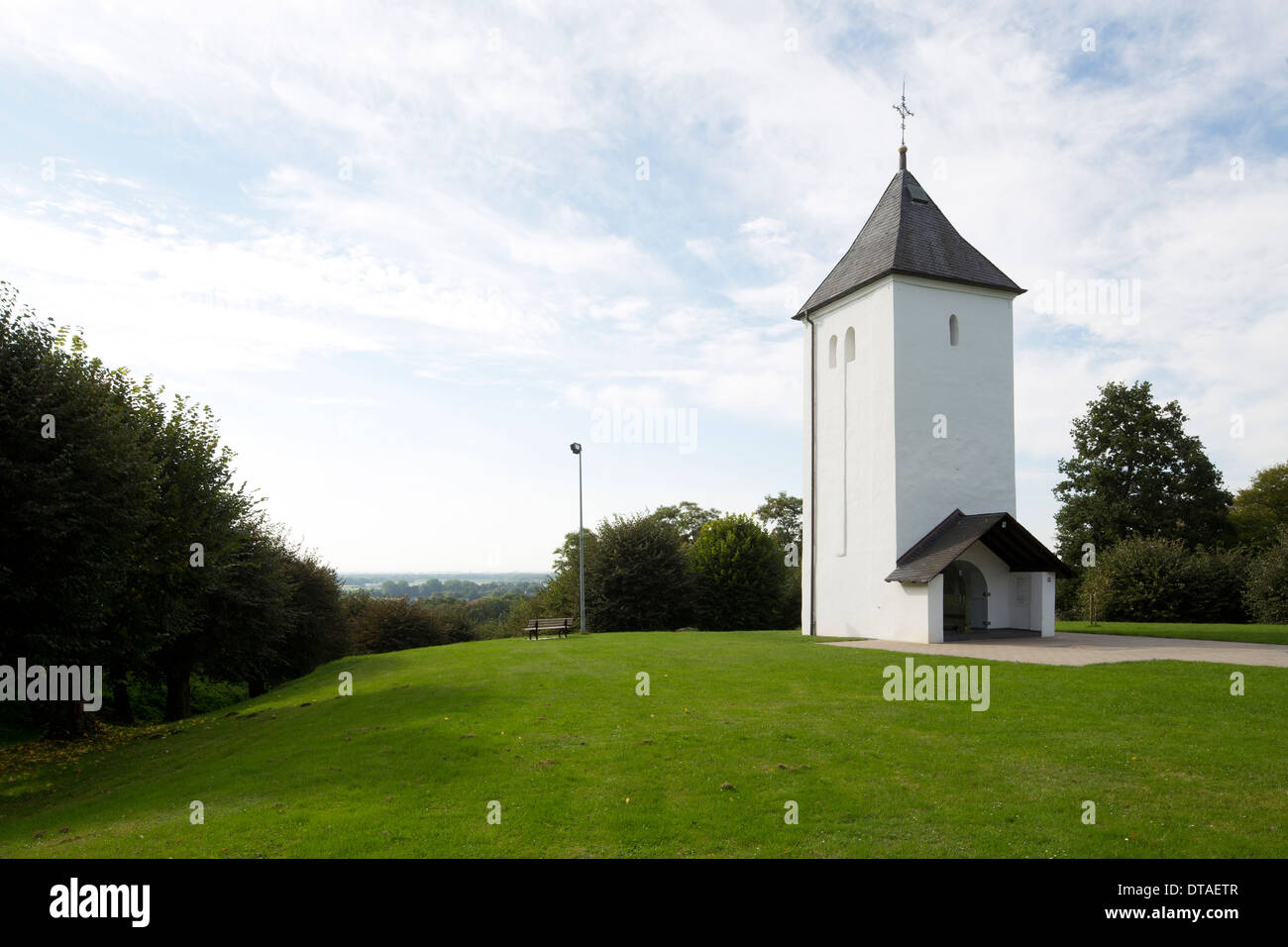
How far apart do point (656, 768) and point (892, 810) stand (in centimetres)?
268

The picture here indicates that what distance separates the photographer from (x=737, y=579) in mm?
47719

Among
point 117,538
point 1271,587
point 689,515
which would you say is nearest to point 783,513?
point 689,515

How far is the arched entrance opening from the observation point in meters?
25.4

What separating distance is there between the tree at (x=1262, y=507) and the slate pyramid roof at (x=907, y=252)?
33199mm

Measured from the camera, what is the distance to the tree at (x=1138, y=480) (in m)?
46.7

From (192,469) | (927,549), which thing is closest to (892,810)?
(927,549)

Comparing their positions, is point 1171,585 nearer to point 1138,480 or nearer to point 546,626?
point 1138,480

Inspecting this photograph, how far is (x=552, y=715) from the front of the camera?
12.1 m

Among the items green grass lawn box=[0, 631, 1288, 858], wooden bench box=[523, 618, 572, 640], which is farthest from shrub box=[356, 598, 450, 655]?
green grass lawn box=[0, 631, 1288, 858]

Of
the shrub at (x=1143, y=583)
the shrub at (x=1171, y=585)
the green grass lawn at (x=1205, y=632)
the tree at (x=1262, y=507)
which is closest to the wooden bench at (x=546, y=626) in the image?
the green grass lawn at (x=1205, y=632)

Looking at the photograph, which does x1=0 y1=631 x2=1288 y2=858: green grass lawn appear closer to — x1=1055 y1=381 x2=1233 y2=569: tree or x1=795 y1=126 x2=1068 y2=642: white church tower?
x1=795 y1=126 x2=1068 y2=642: white church tower

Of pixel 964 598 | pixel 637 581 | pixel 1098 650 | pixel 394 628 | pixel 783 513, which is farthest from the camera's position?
pixel 783 513

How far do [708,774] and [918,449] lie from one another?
1898cm
